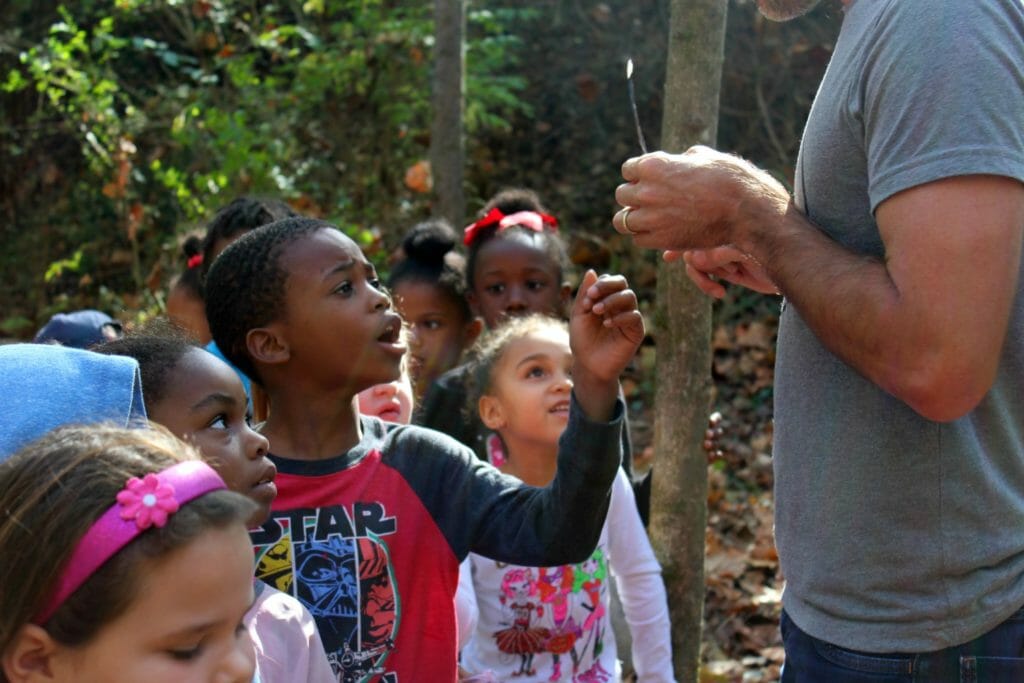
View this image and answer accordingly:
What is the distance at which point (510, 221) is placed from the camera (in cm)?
518

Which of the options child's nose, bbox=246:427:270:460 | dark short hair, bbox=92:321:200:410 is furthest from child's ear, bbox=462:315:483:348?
child's nose, bbox=246:427:270:460

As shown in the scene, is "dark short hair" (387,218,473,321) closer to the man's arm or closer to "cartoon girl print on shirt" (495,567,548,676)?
"cartoon girl print on shirt" (495,567,548,676)

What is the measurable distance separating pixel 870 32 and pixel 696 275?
2.22 ft

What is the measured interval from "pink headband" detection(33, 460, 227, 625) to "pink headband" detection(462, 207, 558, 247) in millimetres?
3428

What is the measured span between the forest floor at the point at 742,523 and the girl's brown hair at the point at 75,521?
304 cm

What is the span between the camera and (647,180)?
7.52 ft

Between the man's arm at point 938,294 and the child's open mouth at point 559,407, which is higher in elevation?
the man's arm at point 938,294

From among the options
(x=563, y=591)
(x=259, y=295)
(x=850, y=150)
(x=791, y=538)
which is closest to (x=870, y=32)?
(x=850, y=150)

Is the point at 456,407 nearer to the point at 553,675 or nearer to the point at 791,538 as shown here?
the point at 553,675

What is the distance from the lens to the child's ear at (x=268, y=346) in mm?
2988

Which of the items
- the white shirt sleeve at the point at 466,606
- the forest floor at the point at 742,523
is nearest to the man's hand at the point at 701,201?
the white shirt sleeve at the point at 466,606

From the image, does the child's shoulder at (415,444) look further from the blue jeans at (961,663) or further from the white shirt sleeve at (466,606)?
the blue jeans at (961,663)

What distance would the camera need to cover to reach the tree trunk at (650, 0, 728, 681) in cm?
376

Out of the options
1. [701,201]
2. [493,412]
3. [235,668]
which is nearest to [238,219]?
[493,412]
